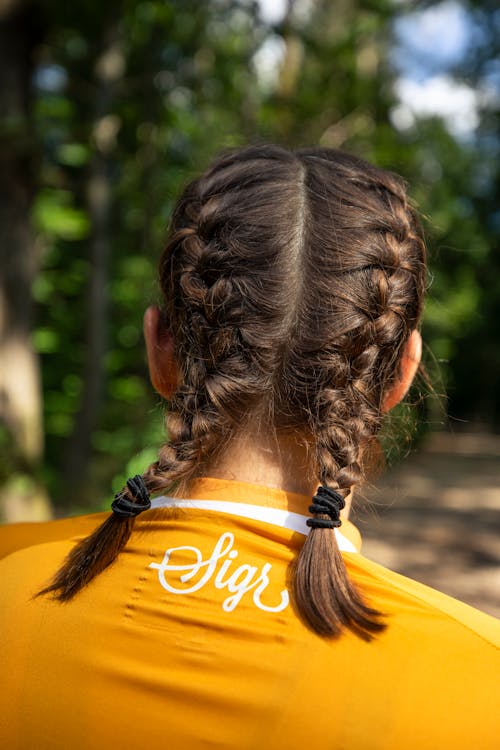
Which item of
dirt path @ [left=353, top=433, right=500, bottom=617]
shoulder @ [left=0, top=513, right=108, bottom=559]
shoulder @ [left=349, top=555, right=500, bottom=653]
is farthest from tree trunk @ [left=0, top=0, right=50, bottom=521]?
A: shoulder @ [left=349, top=555, right=500, bottom=653]

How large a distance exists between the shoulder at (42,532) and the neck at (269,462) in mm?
353

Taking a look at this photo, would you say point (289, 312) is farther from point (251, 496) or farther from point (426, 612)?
point (426, 612)

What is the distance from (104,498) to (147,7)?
13.4 feet

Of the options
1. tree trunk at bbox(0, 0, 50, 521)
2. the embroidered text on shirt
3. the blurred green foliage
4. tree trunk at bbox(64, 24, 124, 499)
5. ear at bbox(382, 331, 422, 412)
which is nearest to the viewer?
the embroidered text on shirt

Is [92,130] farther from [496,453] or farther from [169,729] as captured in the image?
[496,453]

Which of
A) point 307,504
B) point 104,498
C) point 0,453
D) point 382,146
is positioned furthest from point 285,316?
point 382,146

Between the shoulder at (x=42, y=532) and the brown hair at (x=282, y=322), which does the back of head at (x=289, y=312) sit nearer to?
the brown hair at (x=282, y=322)

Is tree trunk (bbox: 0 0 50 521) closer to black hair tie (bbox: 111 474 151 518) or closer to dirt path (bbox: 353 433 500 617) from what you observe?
dirt path (bbox: 353 433 500 617)

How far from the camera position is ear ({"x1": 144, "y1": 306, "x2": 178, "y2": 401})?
4.98 feet

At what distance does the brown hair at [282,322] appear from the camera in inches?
50.1

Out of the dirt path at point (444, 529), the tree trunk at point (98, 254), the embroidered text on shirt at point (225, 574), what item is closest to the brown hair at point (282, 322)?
the embroidered text on shirt at point (225, 574)

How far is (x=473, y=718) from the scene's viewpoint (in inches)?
40.0

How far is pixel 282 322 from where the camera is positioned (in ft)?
4.17

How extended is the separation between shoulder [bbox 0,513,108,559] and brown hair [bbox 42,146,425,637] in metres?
0.17
